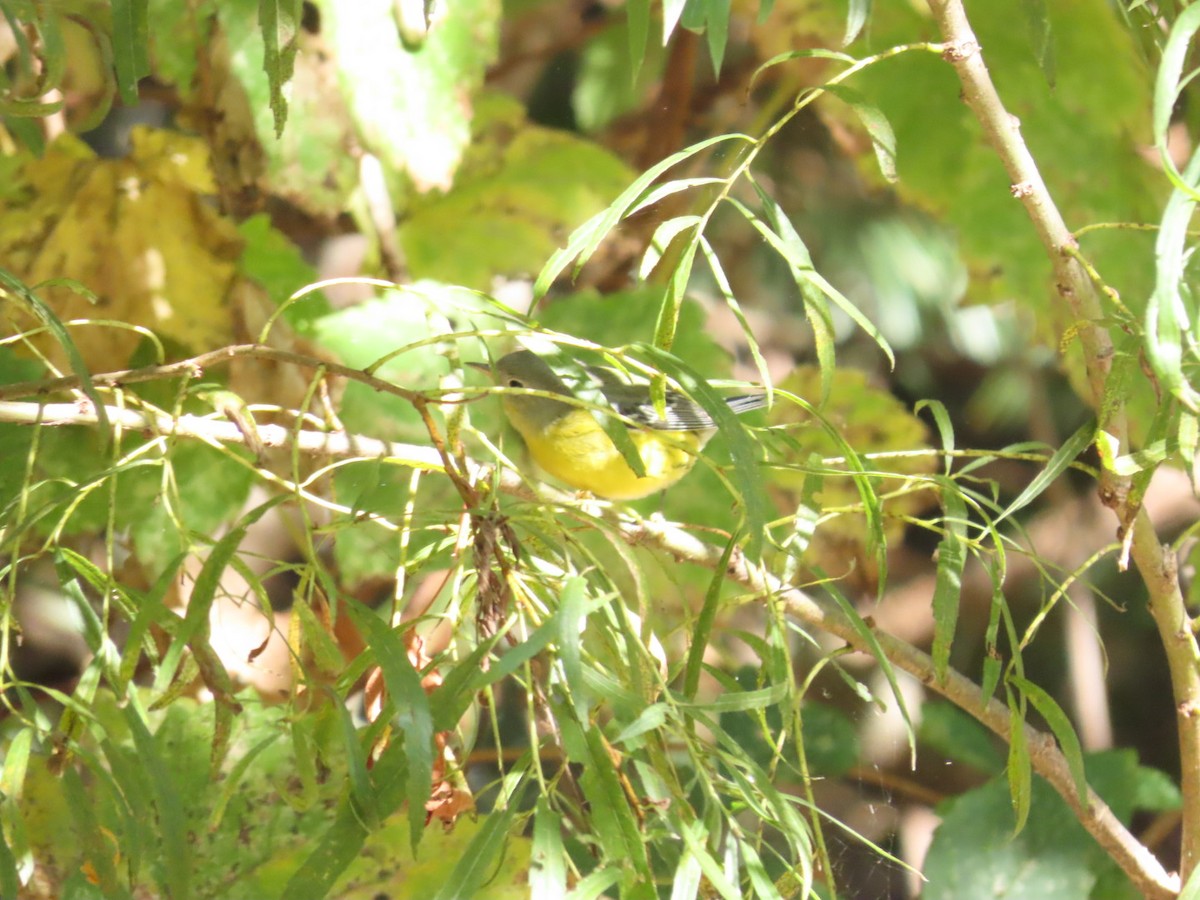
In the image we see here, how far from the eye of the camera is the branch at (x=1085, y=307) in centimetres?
52

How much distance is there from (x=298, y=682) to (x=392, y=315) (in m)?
0.74

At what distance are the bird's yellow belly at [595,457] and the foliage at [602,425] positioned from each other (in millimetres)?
52

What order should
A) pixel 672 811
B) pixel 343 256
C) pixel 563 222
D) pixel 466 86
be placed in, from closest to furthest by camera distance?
pixel 672 811 < pixel 466 86 < pixel 563 222 < pixel 343 256

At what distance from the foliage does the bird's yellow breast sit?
5 cm

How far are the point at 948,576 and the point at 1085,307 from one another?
15 cm

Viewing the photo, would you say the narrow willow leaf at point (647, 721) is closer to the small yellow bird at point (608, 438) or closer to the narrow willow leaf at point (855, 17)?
the narrow willow leaf at point (855, 17)

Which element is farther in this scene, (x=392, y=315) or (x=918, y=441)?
(x=918, y=441)

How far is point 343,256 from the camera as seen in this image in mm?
1400

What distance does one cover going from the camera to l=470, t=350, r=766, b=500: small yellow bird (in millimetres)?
1072

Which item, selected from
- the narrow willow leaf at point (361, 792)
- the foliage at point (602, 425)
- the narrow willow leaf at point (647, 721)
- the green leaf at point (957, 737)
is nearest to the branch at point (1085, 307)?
the foliage at point (602, 425)

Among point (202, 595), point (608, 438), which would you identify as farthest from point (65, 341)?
point (608, 438)

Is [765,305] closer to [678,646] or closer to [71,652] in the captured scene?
[678,646]

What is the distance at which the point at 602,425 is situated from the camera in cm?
51

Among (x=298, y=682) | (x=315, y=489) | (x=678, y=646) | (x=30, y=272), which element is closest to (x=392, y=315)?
(x=315, y=489)
